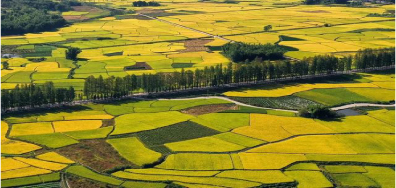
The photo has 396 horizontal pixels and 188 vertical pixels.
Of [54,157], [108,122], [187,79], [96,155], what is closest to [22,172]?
[54,157]

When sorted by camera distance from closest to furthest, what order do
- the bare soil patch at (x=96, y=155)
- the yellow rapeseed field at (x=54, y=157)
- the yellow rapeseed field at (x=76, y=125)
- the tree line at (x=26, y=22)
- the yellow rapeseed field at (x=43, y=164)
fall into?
the yellow rapeseed field at (x=43, y=164) < the bare soil patch at (x=96, y=155) < the yellow rapeseed field at (x=54, y=157) < the yellow rapeseed field at (x=76, y=125) < the tree line at (x=26, y=22)

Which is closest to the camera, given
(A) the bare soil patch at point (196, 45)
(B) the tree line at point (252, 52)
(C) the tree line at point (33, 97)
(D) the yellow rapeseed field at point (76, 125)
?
(D) the yellow rapeseed field at point (76, 125)

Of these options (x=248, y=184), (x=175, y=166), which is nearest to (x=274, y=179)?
(x=248, y=184)

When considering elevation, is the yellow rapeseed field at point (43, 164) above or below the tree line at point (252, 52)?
below

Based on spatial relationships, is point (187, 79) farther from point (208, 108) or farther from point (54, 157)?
point (54, 157)

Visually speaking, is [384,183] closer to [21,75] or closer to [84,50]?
[21,75]

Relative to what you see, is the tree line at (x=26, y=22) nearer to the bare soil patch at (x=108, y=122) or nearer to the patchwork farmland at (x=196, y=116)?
the patchwork farmland at (x=196, y=116)

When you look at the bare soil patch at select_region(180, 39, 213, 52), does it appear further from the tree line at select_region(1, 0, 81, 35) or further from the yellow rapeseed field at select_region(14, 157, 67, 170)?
the yellow rapeseed field at select_region(14, 157, 67, 170)

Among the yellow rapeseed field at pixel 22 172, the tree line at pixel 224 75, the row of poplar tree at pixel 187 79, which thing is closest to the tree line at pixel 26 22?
the row of poplar tree at pixel 187 79
